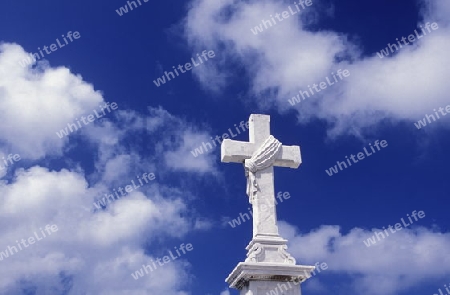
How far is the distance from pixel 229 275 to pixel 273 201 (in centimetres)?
180

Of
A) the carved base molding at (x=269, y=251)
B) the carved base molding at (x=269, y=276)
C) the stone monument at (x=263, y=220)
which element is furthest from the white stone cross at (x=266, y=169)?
the carved base molding at (x=269, y=276)

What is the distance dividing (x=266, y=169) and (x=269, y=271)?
2.41 m

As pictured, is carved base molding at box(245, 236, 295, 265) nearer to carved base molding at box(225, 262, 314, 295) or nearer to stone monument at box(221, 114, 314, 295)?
stone monument at box(221, 114, 314, 295)

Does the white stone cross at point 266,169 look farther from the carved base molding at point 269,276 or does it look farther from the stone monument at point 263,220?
the carved base molding at point 269,276

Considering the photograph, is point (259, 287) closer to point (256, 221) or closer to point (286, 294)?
point (286, 294)

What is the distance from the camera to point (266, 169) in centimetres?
1131

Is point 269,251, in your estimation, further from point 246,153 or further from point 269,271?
point 246,153

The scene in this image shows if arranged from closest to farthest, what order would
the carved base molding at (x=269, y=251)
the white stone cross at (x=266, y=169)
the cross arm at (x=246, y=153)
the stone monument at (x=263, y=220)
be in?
the stone monument at (x=263, y=220), the carved base molding at (x=269, y=251), the white stone cross at (x=266, y=169), the cross arm at (x=246, y=153)

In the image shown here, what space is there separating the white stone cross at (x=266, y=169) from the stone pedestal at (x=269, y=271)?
31 cm

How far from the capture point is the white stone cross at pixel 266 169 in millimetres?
10602

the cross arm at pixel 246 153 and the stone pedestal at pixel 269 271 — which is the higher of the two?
the cross arm at pixel 246 153

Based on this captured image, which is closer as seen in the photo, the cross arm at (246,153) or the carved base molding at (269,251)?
the carved base molding at (269,251)

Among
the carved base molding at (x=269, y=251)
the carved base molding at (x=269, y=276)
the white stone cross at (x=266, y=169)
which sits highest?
the white stone cross at (x=266, y=169)

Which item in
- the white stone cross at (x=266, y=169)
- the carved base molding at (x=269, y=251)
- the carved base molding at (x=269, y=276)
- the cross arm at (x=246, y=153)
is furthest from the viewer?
the cross arm at (x=246, y=153)
